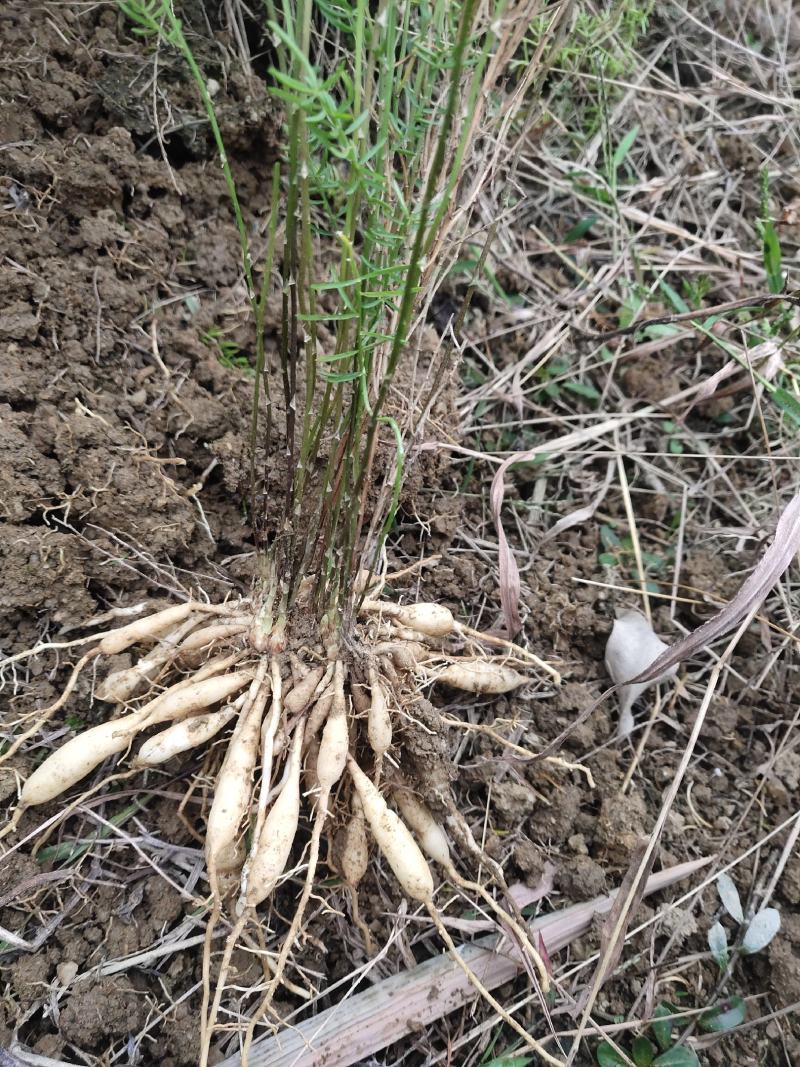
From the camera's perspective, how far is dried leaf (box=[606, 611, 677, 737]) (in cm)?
148

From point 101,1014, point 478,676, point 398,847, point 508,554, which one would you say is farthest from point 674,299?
point 101,1014

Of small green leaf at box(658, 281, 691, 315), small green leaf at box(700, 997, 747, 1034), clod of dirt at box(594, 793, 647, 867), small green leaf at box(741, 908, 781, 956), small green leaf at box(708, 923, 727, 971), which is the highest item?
small green leaf at box(658, 281, 691, 315)

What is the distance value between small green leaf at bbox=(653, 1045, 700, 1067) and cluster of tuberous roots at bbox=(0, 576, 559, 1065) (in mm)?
233

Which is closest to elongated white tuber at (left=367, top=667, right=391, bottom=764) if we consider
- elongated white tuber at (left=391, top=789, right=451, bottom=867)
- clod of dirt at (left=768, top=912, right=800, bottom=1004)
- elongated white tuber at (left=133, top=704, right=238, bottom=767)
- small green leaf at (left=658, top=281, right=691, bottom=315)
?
elongated white tuber at (left=391, top=789, right=451, bottom=867)

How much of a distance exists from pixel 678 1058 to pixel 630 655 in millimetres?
694

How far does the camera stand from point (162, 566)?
136cm

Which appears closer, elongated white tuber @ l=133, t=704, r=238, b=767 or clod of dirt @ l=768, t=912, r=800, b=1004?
elongated white tuber @ l=133, t=704, r=238, b=767

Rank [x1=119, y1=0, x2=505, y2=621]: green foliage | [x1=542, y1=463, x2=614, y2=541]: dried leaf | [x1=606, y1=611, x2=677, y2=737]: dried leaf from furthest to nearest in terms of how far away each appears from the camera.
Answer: [x1=542, y1=463, x2=614, y2=541]: dried leaf → [x1=606, y1=611, x2=677, y2=737]: dried leaf → [x1=119, y1=0, x2=505, y2=621]: green foliage

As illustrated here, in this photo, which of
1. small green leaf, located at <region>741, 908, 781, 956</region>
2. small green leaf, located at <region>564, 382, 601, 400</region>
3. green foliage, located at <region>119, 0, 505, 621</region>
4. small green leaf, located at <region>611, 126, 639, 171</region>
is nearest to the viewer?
green foliage, located at <region>119, 0, 505, 621</region>

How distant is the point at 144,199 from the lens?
152 cm

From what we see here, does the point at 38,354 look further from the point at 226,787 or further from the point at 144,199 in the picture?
the point at 226,787

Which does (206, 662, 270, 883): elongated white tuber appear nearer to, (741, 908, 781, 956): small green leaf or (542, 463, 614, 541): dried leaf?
(542, 463, 614, 541): dried leaf

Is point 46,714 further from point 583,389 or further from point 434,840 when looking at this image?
point 583,389

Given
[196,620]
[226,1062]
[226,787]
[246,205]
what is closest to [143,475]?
[196,620]
